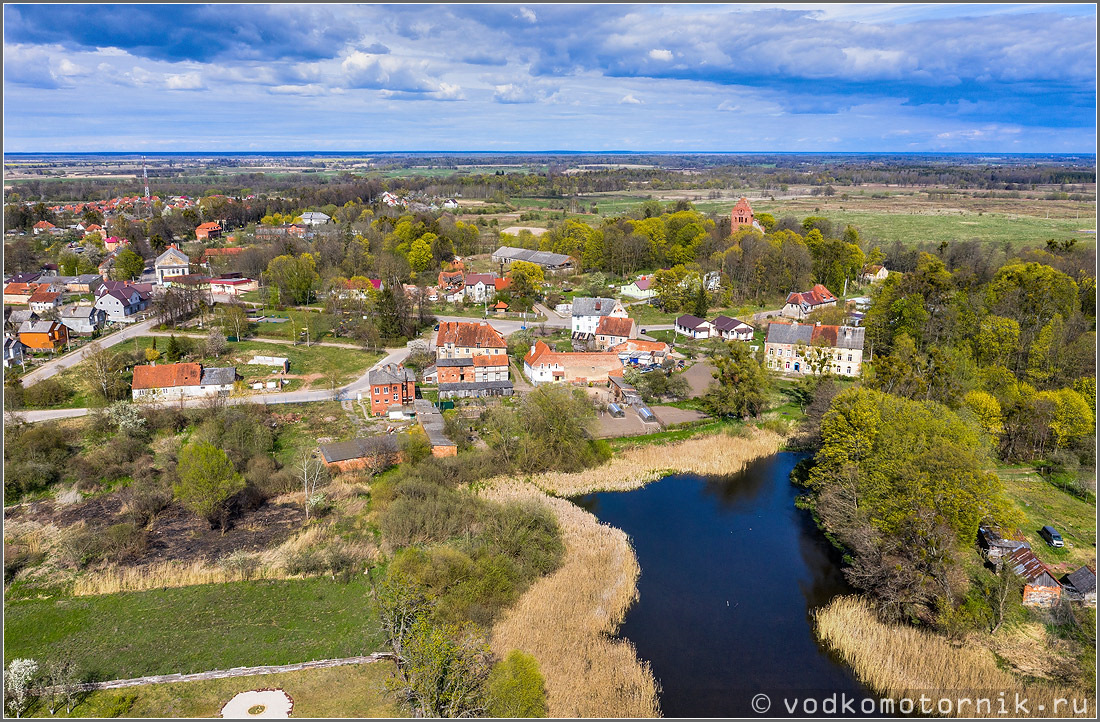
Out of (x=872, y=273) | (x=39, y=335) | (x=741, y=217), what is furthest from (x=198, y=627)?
(x=741, y=217)

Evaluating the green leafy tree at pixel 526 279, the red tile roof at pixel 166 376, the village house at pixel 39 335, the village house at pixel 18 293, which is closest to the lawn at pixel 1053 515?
the green leafy tree at pixel 526 279

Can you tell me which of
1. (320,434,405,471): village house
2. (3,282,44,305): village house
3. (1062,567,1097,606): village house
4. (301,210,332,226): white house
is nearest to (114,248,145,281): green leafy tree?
(3,282,44,305): village house

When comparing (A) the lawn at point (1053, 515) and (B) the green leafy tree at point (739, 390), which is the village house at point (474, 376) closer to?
(B) the green leafy tree at point (739, 390)

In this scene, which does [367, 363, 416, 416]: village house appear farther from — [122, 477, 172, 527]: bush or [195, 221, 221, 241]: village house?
[195, 221, 221, 241]: village house

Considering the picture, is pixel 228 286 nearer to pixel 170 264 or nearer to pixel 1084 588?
pixel 170 264

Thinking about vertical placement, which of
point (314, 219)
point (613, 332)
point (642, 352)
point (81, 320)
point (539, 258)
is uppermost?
point (314, 219)

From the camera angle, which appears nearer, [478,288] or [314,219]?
[478,288]

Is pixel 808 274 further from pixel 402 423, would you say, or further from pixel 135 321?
pixel 135 321
